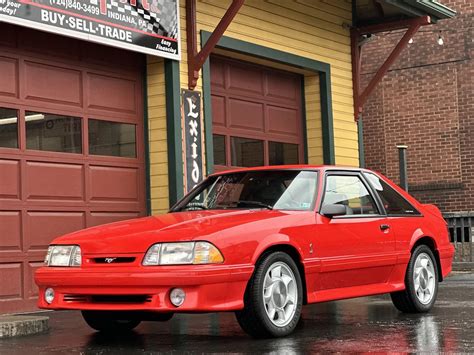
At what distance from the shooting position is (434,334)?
739 cm

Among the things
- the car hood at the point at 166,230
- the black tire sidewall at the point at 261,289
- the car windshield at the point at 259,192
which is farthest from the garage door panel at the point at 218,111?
the black tire sidewall at the point at 261,289

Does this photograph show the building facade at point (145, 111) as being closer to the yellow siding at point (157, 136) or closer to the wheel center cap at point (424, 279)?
the yellow siding at point (157, 136)

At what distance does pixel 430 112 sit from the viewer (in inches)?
810

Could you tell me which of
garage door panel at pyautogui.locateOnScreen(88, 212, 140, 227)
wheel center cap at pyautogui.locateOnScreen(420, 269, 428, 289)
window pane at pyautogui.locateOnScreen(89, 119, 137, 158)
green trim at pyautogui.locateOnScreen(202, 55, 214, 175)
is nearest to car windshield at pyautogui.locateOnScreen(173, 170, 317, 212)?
wheel center cap at pyautogui.locateOnScreen(420, 269, 428, 289)

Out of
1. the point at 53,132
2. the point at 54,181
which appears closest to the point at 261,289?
the point at 54,181

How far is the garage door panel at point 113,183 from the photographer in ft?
38.3

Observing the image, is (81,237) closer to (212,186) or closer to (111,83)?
(212,186)

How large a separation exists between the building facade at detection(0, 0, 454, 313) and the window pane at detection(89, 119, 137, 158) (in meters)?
0.02

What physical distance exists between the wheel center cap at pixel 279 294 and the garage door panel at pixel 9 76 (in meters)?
4.67

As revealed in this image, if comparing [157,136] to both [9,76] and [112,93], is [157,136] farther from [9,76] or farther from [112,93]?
[9,76]

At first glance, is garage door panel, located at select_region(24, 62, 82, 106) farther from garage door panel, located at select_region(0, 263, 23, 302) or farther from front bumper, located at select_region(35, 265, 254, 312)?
front bumper, located at select_region(35, 265, 254, 312)

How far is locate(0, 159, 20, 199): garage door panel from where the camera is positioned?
34.0 ft

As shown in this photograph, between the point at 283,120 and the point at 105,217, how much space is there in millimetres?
4510

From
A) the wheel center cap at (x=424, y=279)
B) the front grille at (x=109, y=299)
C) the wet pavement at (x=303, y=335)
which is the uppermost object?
the front grille at (x=109, y=299)
